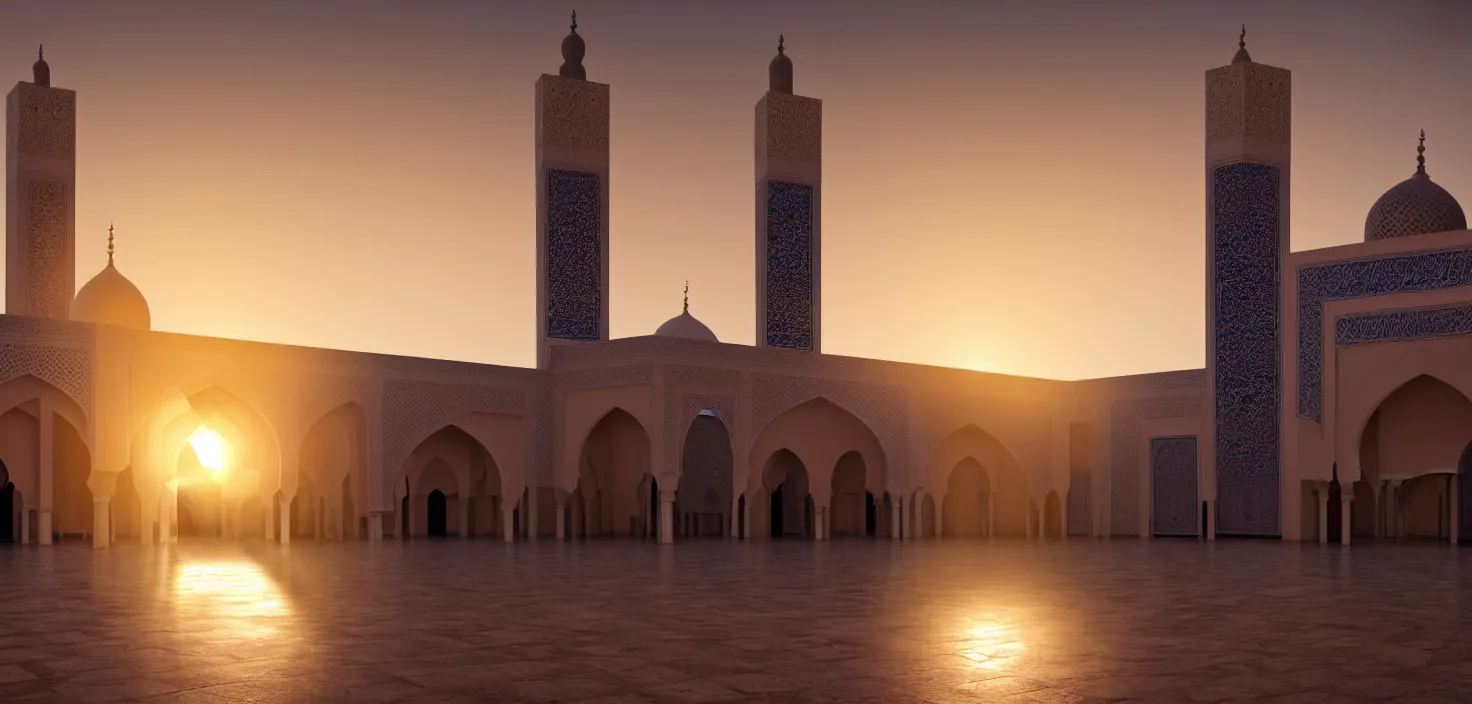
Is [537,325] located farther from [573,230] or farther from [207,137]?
[207,137]

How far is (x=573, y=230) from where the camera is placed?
1720cm

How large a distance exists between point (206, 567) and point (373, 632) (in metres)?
4.46

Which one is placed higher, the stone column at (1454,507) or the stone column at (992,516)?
the stone column at (1454,507)

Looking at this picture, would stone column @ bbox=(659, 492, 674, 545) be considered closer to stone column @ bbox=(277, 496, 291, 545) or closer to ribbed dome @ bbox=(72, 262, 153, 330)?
stone column @ bbox=(277, 496, 291, 545)

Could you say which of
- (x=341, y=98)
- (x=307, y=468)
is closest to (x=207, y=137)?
(x=341, y=98)

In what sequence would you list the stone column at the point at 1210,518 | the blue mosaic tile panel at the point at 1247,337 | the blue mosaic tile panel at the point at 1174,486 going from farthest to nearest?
the blue mosaic tile panel at the point at 1174,486 → the stone column at the point at 1210,518 → the blue mosaic tile panel at the point at 1247,337

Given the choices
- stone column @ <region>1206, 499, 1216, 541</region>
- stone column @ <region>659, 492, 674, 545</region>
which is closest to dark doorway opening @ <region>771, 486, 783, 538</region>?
stone column @ <region>659, 492, 674, 545</region>

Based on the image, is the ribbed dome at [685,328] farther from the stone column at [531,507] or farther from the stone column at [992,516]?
the stone column at [531,507]

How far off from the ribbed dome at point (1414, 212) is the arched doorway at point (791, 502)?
280 inches

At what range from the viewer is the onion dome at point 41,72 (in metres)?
17.3

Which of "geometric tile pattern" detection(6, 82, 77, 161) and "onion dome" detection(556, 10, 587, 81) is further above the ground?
"onion dome" detection(556, 10, 587, 81)

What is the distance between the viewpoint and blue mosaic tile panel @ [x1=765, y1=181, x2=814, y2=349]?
58.4 ft

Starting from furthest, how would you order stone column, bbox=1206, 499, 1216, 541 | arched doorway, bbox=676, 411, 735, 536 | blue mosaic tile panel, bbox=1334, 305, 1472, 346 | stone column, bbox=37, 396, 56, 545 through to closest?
1. arched doorway, bbox=676, 411, 735, 536
2. stone column, bbox=1206, 499, 1216, 541
3. blue mosaic tile panel, bbox=1334, 305, 1472, 346
4. stone column, bbox=37, 396, 56, 545

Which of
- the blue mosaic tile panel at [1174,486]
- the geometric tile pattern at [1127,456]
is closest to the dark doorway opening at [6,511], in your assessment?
the geometric tile pattern at [1127,456]
